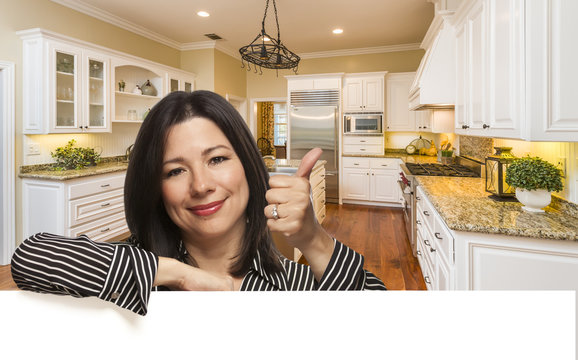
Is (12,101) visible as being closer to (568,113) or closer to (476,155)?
(568,113)

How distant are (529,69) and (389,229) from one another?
316cm

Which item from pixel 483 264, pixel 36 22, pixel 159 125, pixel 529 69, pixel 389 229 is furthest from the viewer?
pixel 389 229

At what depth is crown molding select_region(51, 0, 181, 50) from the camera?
12.9 ft

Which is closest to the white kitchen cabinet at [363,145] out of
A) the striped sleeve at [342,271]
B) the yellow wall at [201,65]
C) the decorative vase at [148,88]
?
the yellow wall at [201,65]

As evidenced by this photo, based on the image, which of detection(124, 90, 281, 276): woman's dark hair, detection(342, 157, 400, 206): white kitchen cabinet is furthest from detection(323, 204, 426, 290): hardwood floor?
detection(124, 90, 281, 276): woman's dark hair

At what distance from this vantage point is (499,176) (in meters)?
2.16

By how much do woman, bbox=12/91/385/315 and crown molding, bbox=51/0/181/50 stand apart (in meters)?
4.32

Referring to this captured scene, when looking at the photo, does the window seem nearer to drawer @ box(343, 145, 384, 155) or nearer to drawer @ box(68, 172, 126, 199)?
drawer @ box(343, 145, 384, 155)

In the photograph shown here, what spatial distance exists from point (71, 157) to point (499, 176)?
409 centimetres

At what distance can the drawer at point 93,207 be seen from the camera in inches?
129

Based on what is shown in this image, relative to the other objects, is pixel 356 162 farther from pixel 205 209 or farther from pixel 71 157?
pixel 205 209

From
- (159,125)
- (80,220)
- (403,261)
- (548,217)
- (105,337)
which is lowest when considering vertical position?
(403,261)

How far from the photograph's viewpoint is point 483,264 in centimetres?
168

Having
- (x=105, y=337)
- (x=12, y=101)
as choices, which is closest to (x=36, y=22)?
(x=12, y=101)
